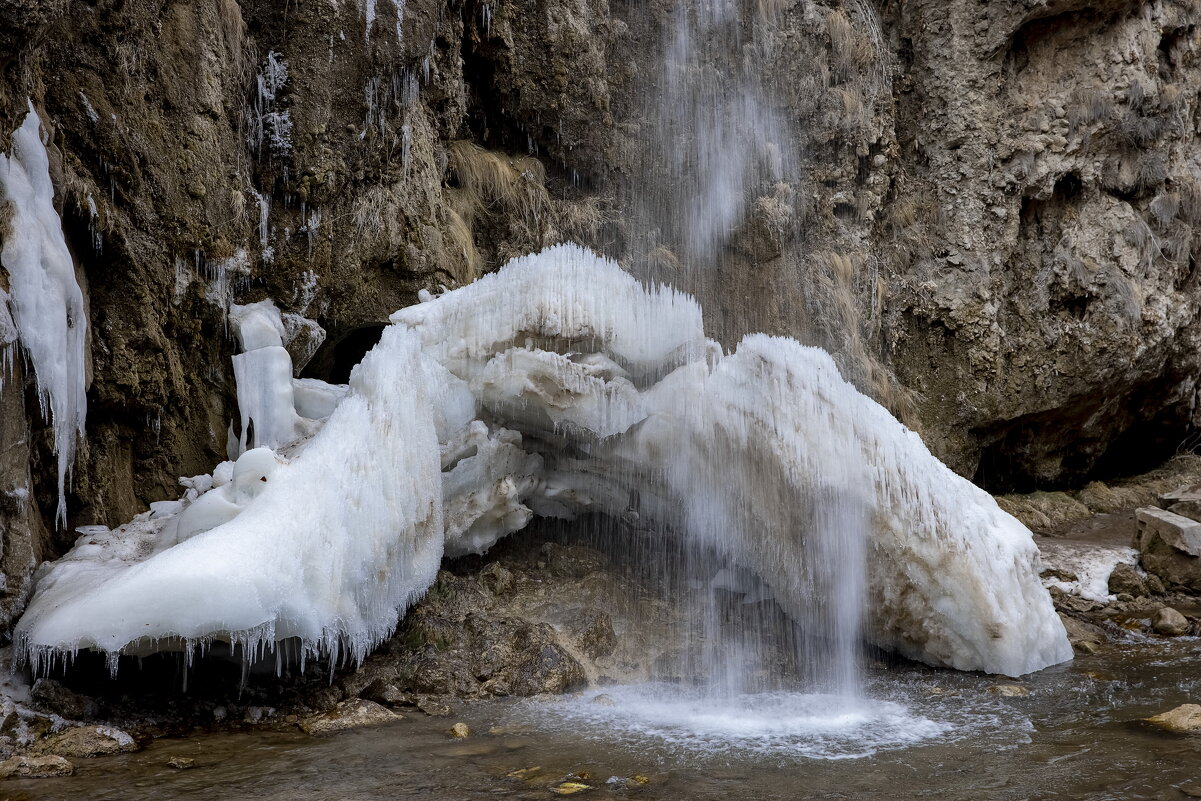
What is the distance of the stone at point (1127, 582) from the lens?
7.25 metres

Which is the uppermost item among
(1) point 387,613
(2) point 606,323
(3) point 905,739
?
(2) point 606,323

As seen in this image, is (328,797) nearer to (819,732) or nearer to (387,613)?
(387,613)

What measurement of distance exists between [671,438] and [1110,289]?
734 cm

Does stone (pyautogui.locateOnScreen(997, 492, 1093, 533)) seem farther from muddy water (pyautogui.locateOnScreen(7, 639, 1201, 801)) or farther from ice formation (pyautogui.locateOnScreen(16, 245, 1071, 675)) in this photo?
muddy water (pyautogui.locateOnScreen(7, 639, 1201, 801))

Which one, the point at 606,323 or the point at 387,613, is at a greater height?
the point at 606,323

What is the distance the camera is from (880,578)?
17.1ft

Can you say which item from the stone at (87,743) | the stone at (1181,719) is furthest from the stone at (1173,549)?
the stone at (87,743)

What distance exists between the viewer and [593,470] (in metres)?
5.97

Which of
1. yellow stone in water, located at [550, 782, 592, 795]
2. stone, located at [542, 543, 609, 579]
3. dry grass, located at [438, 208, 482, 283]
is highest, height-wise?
dry grass, located at [438, 208, 482, 283]

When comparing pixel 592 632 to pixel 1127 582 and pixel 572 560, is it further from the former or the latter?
pixel 1127 582

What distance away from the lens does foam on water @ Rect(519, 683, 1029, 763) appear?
155 inches

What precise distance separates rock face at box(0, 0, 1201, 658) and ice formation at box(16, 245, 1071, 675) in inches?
32.8

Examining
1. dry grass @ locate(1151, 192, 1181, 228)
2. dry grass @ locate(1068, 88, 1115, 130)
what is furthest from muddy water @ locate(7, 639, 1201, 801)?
dry grass @ locate(1151, 192, 1181, 228)

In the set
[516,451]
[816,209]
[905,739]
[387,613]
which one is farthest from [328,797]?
[816,209]
